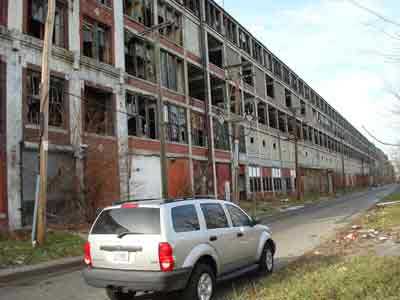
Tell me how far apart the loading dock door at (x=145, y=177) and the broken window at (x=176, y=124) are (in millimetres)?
3357

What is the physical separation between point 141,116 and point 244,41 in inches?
998

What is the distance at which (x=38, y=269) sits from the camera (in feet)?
34.7

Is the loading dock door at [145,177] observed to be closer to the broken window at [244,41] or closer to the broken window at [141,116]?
the broken window at [141,116]

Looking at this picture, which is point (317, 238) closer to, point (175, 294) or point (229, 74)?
point (175, 294)

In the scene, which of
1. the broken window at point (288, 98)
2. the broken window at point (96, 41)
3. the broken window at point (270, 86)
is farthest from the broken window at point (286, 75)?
the broken window at point (96, 41)

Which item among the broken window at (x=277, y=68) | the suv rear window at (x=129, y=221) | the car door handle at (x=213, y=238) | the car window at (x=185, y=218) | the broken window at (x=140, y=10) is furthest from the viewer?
the broken window at (x=277, y=68)

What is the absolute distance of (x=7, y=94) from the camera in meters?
16.5

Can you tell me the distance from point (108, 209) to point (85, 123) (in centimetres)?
1460

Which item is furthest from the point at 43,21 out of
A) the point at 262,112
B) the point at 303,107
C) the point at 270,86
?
the point at 303,107

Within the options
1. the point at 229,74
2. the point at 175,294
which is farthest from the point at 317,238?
the point at 229,74

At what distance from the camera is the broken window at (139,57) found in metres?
25.9

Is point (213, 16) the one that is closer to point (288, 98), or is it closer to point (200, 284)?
point (288, 98)

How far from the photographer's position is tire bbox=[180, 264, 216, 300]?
620cm

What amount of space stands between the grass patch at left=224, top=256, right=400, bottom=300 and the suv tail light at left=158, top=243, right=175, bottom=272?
3.53 ft
